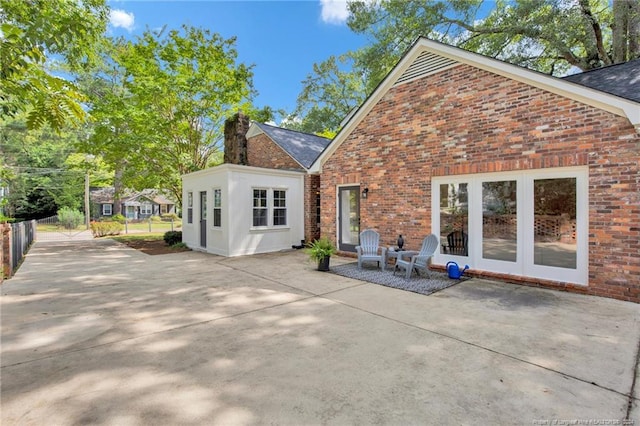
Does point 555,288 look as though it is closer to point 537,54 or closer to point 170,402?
point 170,402

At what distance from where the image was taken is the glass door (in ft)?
31.5

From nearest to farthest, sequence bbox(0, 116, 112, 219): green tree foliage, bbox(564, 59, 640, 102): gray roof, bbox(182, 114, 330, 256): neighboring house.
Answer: bbox(564, 59, 640, 102): gray roof, bbox(182, 114, 330, 256): neighboring house, bbox(0, 116, 112, 219): green tree foliage

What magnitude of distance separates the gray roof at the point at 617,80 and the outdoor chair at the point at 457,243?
375 cm

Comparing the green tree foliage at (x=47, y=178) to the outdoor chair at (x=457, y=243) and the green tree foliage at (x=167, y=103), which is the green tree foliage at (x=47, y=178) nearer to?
the green tree foliage at (x=167, y=103)

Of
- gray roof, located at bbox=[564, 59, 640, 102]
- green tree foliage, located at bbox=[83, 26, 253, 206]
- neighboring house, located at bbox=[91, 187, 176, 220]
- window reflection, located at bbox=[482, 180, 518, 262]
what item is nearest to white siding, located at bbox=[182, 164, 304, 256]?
green tree foliage, located at bbox=[83, 26, 253, 206]

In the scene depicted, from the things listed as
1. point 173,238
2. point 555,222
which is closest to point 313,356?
point 555,222

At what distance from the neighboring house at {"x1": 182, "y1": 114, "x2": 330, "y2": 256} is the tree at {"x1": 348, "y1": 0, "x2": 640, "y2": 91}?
6689mm

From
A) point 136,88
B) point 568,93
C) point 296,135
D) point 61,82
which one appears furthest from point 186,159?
point 568,93

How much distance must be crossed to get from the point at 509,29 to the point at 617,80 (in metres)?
7.26

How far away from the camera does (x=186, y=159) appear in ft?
47.3

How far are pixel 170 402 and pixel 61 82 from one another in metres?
2.76

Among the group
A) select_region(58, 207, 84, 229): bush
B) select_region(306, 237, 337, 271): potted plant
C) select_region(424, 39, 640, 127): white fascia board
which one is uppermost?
select_region(424, 39, 640, 127): white fascia board

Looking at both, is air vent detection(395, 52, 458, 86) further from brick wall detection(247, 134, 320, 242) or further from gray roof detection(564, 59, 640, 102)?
brick wall detection(247, 134, 320, 242)

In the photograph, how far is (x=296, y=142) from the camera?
15.0 meters
